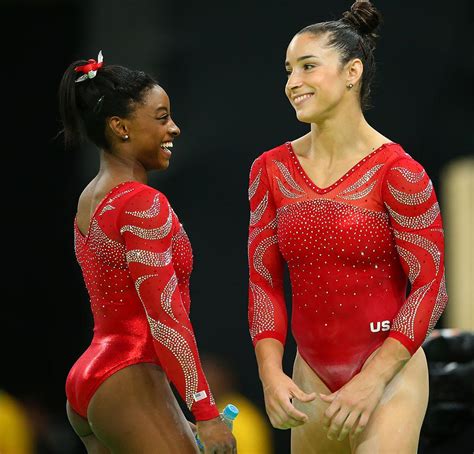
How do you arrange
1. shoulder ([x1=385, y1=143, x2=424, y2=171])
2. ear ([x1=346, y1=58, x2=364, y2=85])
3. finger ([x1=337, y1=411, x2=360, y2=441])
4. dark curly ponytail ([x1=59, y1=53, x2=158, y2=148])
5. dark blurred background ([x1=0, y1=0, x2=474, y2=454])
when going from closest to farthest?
finger ([x1=337, y1=411, x2=360, y2=441]) → shoulder ([x1=385, y1=143, x2=424, y2=171]) → ear ([x1=346, y1=58, x2=364, y2=85]) → dark curly ponytail ([x1=59, y1=53, x2=158, y2=148]) → dark blurred background ([x1=0, y1=0, x2=474, y2=454])

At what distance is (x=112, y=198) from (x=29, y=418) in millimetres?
3915

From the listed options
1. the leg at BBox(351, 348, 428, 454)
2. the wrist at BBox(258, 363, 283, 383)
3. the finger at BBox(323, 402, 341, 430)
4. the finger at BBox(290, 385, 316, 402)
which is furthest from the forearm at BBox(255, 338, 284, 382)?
the leg at BBox(351, 348, 428, 454)

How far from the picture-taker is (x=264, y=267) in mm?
3438

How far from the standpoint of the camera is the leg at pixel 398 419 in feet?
10.4

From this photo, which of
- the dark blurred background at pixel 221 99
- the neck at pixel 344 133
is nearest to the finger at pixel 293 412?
the neck at pixel 344 133

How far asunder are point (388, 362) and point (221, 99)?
3495 mm

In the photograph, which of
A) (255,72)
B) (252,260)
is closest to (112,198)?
(252,260)

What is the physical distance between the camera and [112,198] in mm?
3371

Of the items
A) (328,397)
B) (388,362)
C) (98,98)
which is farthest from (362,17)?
(328,397)

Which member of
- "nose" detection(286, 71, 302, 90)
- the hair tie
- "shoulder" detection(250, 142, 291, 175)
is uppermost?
the hair tie

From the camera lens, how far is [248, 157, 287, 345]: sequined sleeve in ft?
11.2

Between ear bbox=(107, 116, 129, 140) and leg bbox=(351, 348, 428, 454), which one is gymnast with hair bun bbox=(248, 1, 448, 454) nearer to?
leg bbox=(351, 348, 428, 454)

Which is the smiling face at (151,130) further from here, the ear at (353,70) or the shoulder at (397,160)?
the shoulder at (397,160)

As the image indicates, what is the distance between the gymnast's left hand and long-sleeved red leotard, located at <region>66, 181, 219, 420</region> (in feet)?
1.16
